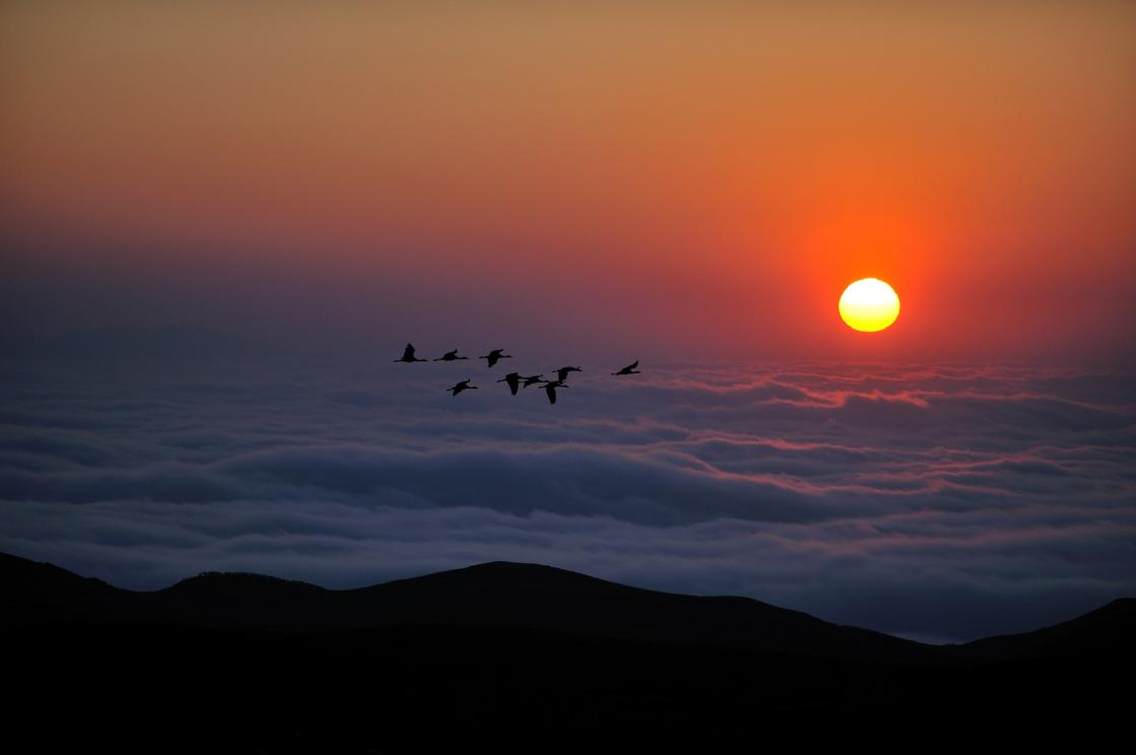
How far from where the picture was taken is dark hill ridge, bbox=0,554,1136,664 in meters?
78.8

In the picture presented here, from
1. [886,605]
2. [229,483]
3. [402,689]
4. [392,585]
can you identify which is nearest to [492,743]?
[402,689]

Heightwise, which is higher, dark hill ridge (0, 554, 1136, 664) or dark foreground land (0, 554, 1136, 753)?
dark hill ridge (0, 554, 1136, 664)

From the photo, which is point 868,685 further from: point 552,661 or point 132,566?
point 132,566

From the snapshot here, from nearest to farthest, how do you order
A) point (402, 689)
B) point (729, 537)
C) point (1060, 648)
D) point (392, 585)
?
point (402, 689), point (1060, 648), point (392, 585), point (729, 537)

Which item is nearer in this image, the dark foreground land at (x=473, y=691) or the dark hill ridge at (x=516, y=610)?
the dark foreground land at (x=473, y=691)

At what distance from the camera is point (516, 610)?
3322 inches

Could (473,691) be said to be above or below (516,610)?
below

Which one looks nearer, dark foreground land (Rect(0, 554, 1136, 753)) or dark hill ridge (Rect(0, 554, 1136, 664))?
dark foreground land (Rect(0, 554, 1136, 753))

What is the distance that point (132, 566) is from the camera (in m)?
145

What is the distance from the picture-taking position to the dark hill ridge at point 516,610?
7881cm

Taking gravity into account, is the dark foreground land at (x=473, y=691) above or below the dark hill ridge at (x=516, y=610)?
below

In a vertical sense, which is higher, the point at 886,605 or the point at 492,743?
the point at 886,605

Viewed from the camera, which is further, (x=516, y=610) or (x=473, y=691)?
(x=516, y=610)

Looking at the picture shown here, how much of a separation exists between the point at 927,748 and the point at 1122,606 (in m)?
39.1
